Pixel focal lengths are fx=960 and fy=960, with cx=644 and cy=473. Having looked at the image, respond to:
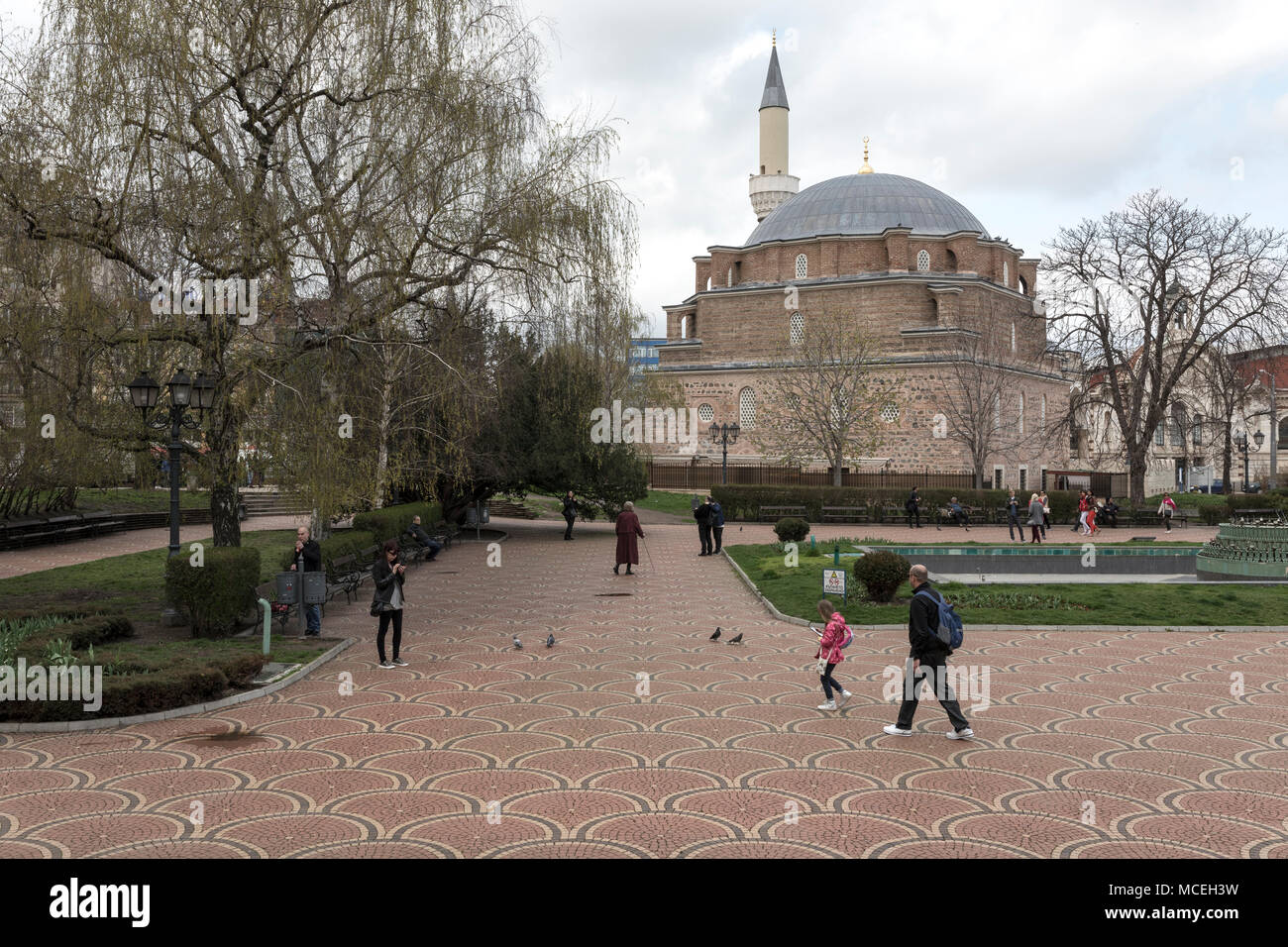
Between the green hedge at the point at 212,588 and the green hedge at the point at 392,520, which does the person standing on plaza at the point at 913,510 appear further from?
the green hedge at the point at 212,588

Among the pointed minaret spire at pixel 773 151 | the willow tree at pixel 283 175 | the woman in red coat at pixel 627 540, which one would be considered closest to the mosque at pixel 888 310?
the pointed minaret spire at pixel 773 151

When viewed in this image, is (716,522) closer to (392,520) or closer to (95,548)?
(392,520)

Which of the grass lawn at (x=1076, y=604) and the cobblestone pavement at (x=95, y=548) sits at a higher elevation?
the cobblestone pavement at (x=95, y=548)

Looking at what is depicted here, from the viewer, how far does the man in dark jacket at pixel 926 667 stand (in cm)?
777

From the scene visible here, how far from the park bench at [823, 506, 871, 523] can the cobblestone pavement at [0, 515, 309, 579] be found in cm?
1902

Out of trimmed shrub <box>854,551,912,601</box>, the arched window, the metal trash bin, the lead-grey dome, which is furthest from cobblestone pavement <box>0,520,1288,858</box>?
the lead-grey dome

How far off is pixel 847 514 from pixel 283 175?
28.0m

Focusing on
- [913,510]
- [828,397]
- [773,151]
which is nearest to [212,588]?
[913,510]

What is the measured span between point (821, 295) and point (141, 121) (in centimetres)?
4992

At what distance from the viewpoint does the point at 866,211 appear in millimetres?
59219

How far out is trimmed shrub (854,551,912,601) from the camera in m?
14.9

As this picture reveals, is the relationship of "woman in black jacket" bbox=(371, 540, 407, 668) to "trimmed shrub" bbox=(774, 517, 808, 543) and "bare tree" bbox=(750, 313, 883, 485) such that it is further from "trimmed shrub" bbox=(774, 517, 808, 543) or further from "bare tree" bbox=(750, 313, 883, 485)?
"bare tree" bbox=(750, 313, 883, 485)

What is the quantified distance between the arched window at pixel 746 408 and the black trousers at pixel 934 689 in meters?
50.4
